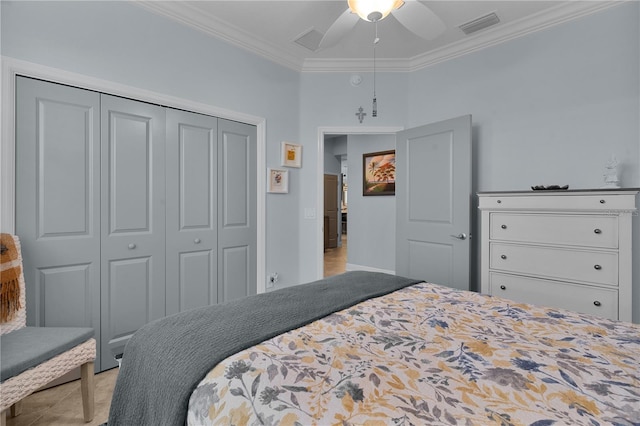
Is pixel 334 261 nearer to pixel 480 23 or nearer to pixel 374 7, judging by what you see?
pixel 480 23

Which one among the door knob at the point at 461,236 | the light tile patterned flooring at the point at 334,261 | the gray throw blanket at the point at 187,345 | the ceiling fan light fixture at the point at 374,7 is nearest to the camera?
the gray throw blanket at the point at 187,345

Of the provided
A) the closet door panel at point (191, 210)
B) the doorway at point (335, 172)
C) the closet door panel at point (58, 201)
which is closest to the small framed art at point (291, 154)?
the doorway at point (335, 172)

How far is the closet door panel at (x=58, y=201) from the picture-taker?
77.2 inches

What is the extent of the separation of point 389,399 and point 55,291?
2313mm

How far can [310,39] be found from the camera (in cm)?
303

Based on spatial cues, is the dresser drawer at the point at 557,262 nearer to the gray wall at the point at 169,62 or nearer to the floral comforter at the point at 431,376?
the floral comforter at the point at 431,376

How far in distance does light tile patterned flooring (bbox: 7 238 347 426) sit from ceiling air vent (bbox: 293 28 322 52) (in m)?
3.18

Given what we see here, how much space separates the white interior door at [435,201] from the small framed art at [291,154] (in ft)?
3.58

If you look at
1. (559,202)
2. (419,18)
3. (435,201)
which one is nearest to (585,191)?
(559,202)

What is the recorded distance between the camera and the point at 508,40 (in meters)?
2.93

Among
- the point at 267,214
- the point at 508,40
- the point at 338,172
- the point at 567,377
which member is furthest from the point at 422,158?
the point at 338,172

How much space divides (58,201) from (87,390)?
46.8 inches

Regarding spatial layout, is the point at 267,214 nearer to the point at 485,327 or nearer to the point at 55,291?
the point at 55,291

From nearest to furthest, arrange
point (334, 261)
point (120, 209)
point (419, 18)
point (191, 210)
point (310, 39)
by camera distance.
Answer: point (419, 18), point (120, 209), point (191, 210), point (310, 39), point (334, 261)
